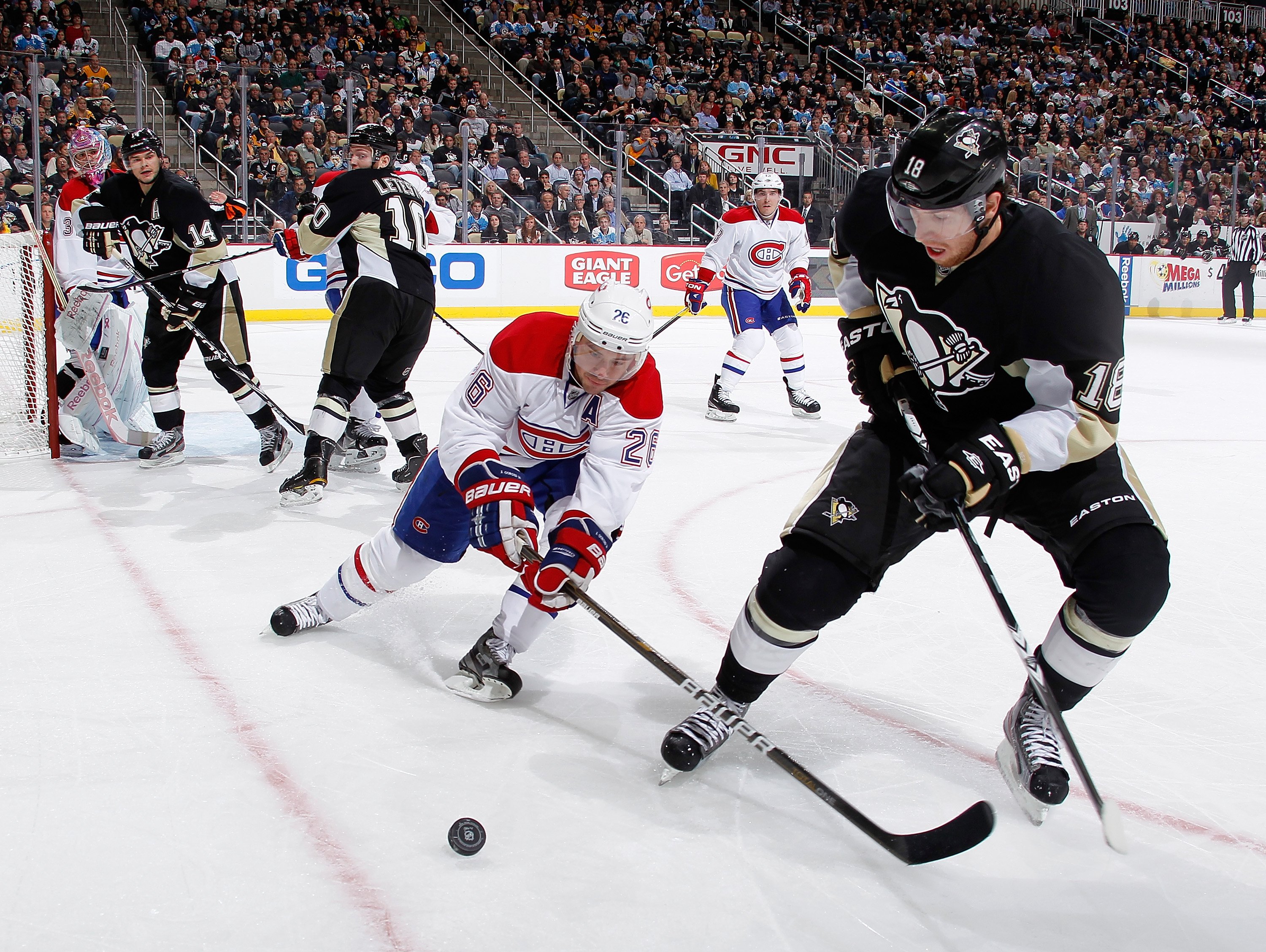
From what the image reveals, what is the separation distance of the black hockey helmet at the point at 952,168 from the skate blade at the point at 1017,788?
3.04 feet

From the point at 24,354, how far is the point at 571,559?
378 cm

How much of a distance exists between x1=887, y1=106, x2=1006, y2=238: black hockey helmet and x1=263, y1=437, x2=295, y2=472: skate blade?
3.12 metres

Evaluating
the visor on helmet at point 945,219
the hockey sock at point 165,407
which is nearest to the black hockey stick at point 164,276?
the hockey sock at point 165,407

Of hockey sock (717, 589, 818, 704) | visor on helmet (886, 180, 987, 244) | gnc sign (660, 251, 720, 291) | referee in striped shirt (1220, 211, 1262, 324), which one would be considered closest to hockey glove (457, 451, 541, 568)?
hockey sock (717, 589, 818, 704)

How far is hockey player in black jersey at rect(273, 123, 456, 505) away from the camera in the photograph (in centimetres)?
397

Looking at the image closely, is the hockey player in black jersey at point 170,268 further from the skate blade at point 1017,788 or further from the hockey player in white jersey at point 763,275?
the skate blade at point 1017,788

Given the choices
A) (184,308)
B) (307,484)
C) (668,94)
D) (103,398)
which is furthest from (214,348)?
(668,94)

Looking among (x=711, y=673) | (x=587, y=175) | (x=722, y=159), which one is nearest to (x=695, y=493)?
(x=711, y=673)

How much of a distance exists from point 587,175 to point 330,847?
10522mm

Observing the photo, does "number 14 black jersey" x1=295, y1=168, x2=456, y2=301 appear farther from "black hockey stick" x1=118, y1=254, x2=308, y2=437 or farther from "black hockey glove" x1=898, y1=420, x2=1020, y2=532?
"black hockey glove" x1=898, y1=420, x2=1020, y2=532

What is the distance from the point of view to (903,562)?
3.31 metres

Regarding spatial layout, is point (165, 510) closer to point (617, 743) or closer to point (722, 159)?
point (617, 743)

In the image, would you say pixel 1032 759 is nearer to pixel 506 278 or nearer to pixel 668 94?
pixel 506 278

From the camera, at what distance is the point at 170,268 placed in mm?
4336
